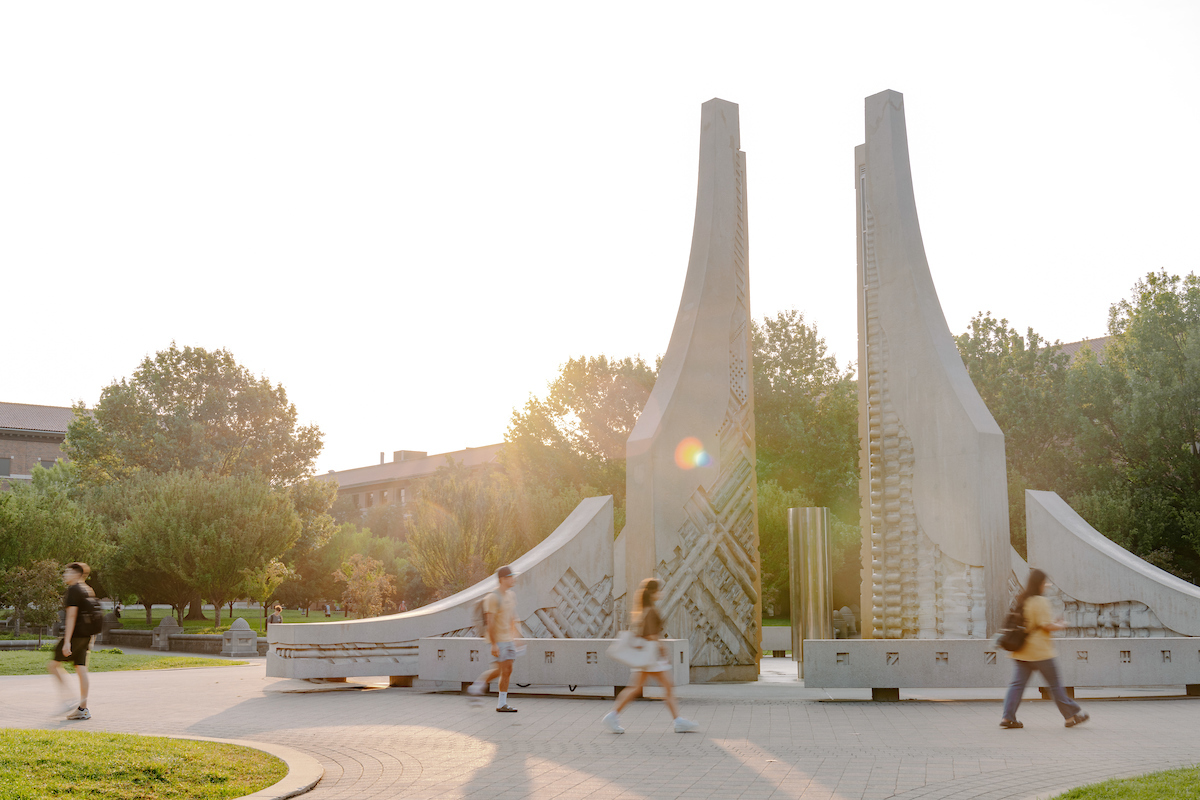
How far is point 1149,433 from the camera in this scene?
35906 millimetres

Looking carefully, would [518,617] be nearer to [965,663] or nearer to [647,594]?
[647,594]

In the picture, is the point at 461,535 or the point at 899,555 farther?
the point at 461,535

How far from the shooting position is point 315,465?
172 feet

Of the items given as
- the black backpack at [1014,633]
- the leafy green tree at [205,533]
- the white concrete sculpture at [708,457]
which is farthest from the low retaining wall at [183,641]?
the black backpack at [1014,633]

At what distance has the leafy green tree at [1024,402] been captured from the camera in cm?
4022

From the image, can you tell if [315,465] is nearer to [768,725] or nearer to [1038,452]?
[1038,452]

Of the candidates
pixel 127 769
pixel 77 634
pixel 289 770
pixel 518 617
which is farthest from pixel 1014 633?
pixel 77 634

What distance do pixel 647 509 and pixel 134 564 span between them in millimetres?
30283

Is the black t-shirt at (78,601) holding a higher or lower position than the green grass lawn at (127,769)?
higher

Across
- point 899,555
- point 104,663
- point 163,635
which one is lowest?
point 163,635

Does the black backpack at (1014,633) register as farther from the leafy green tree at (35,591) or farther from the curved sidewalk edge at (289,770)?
the leafy green tree at (35,591)

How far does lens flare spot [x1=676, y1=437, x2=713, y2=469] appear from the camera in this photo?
52.3 ft

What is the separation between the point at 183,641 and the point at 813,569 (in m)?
23.7

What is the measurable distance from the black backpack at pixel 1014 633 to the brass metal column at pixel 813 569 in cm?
634
